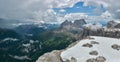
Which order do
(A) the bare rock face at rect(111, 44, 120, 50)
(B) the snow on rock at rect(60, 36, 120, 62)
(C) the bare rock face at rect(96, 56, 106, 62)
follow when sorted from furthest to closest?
(A) the bare rock face at rect(111, 44, 120, 50) < (B) the snow on rock at rect(60, 36, 120, 62) < (C) the bare rock face at rect(96, 56, 106, 62)

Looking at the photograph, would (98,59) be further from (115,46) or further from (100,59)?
(115,46)

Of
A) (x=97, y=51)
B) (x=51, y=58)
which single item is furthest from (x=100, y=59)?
(x=51, y=58)

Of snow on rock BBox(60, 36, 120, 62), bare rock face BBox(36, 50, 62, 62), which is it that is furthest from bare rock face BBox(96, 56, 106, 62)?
bare rock face BBox(36, 50, 62, 62)

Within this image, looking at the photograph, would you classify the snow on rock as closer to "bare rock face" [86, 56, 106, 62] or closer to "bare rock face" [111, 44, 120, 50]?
"bare rock face" [86, 56, 106, 62]

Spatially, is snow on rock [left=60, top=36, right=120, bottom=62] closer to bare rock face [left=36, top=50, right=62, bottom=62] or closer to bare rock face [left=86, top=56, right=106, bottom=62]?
bare rock face [left=86, top=56, right=106, bottom=62]

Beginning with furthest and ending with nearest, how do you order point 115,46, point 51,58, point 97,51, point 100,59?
1. point 115,46
2. point 97,51
3. point 51,58
4. point 100,59

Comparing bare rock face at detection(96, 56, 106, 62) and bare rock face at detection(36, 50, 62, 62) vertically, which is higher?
bare rock face at detection(36, 50, 62, 62)

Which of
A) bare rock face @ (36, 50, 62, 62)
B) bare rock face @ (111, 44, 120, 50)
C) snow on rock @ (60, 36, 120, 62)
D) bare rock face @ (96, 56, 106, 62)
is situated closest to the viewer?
bare rock face @ (96, 56, 106, 62)

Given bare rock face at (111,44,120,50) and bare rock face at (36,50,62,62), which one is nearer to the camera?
bare rock face at (36,50,62,62)

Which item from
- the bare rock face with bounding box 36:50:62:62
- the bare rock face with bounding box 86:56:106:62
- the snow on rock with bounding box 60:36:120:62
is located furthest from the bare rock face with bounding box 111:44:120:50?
the bare rock face with bounding box 36:50:62:62

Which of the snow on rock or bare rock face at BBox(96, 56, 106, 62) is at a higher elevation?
the snow on rock
